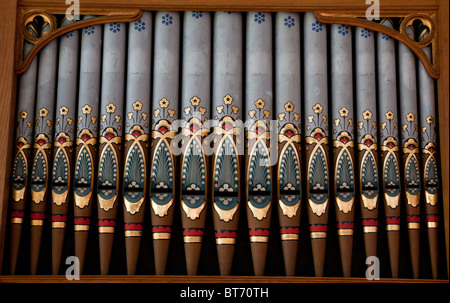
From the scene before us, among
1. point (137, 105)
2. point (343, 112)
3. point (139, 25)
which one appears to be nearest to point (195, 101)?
point (137, 105)

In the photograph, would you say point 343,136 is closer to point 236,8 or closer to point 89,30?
point 236,8

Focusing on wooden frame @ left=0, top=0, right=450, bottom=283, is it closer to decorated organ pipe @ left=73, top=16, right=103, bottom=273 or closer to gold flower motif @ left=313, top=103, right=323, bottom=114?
decorated organ pipe @ left=73, top=16, right=103, bottom=273

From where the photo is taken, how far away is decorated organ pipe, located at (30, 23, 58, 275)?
12.6 ft

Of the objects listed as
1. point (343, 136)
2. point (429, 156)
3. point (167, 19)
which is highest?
point (167, 19)

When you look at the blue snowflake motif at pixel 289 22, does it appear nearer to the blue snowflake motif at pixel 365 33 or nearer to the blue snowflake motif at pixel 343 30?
the blue snowflake motif at pixel 343 30

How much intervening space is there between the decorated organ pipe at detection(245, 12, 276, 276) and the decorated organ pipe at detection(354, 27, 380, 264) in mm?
483

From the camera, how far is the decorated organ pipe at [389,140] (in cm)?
387

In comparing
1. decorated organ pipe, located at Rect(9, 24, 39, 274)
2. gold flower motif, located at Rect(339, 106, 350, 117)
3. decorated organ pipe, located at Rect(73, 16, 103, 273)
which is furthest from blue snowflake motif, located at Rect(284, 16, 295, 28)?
decorated organ pipe, located at Rect(9, 24, 39, 274)

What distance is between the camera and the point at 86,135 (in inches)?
154

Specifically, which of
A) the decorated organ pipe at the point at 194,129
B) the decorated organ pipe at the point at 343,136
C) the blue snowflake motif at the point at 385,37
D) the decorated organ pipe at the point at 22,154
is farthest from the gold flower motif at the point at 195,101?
the blue snowflake motif at the point at 385,37

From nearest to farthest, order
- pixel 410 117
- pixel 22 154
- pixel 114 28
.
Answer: pixel 22 154, pixel 410 117, pixel 114 28

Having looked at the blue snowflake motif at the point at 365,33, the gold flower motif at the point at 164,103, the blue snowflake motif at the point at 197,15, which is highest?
the blue snowflake motif at the point at 197,15

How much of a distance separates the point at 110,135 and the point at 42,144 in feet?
1.19

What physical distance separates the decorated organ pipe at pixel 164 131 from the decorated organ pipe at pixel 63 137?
1.43 ft
